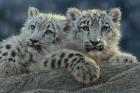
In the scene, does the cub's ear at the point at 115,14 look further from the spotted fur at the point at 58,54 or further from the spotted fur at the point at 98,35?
the spotted fur at the point at 58,54

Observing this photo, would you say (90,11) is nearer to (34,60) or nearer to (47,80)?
(34,60)

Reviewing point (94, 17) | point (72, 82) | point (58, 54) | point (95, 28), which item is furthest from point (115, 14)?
point (72, 82)

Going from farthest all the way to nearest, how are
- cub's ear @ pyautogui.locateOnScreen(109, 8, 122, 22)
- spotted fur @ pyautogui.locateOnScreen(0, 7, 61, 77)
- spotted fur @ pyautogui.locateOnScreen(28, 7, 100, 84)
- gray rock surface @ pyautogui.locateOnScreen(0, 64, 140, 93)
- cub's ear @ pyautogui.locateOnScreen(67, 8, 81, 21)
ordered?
1. cub's ear @ pyautogui.locateOnScreen(109, 8, 122, 22)
2. cub's ear @ pyautogui.locateOnScreen(67, 8, 81, 21)
3. spotted fur @ pyautogui.locateOnScreen(0, 7, 61, 77)
4. spotted fur @ pyautogui.locateOnScreen(28, 7, 100, 84)
5. gray rock surface @ pyautogui.locateOnScreen(0, 64, 140, 93)

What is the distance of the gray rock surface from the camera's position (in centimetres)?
473

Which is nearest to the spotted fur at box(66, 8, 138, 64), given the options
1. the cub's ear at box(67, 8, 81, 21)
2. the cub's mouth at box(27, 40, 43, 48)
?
the cub's ear at box(67, 8, 81, 21)

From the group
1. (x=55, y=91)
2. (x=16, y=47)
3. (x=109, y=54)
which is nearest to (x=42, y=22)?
(x=16, y=47)

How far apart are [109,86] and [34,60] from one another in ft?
5.87

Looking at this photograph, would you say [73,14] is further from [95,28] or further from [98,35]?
[98,35]

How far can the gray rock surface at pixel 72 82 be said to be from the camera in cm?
473

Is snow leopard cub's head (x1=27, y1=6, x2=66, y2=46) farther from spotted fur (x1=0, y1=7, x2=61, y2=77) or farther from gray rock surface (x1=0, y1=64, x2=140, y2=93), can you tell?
gray rock surface (x1=0, y1=64, x2=140, y2=93)

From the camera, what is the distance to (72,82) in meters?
5.16

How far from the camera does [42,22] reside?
689 centimetres

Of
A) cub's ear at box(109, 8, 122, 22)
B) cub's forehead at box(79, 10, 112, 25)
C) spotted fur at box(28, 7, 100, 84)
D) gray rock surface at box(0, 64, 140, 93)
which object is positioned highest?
cub's ear at box(109, 8, 122, 22)

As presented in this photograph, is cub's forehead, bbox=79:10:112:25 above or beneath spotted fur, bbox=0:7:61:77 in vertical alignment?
above
